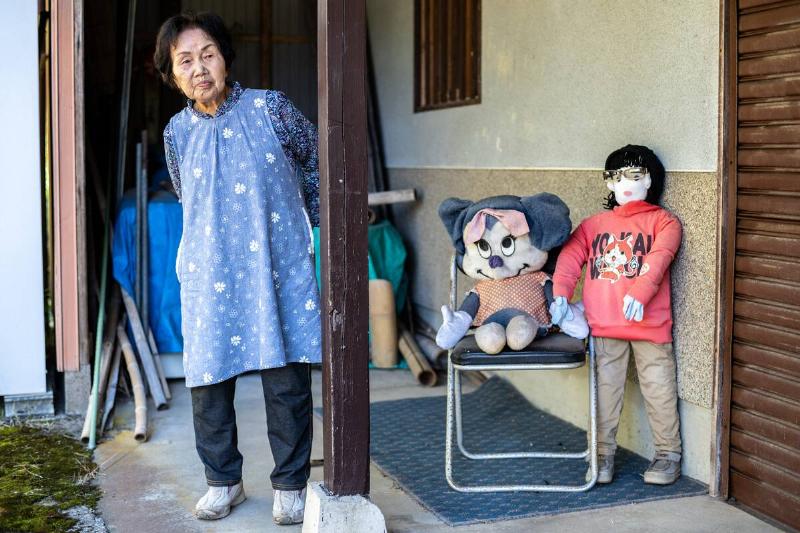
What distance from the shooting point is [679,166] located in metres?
4.30

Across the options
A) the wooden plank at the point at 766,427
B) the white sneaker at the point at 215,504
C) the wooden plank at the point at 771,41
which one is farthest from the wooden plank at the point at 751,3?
the white sneaker at the point at 215,504

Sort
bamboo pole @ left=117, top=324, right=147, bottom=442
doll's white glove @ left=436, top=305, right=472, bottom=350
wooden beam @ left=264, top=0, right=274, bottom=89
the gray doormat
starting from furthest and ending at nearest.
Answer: wooden beam @ left=264, top=0, right=274, bottom=89
bamboo pole @ left=117, top=324, right=147, bottom=442
doll's white glove @ left=436, top=305, right=472, bottom=350
the gray doormat

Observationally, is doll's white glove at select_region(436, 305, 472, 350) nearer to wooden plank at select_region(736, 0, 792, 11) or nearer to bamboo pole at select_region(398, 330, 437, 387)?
wooden plank at select_region(736, 0, 792, 11)

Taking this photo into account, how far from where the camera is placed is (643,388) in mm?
4406

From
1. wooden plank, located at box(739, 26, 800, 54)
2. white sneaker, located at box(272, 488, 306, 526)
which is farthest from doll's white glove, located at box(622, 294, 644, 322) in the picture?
white sneaker, located at box(272, 488, 306, 526)

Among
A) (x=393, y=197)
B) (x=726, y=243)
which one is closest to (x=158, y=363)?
(x=393, y=197)

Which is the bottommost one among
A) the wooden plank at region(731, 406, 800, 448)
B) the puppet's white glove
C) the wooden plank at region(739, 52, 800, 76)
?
the wooden plank at region(731, 406, 800, 448)

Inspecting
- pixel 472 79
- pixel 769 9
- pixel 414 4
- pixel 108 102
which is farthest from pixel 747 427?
pixel 108 102

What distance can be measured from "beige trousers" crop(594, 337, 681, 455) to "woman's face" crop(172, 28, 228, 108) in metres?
1.97

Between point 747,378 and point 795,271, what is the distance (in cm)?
51

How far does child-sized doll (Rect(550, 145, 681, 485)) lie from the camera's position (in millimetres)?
4289

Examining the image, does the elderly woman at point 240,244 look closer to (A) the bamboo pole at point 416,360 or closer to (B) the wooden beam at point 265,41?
(A) the bamboo pole at point 416,360

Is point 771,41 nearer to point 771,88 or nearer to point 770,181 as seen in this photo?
point 771,88

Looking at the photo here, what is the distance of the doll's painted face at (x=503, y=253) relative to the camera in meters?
4.57
